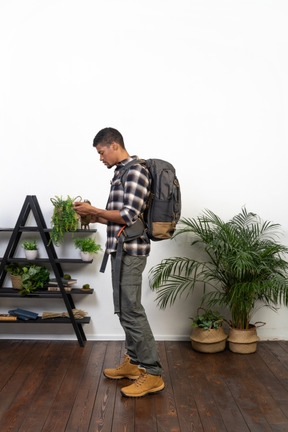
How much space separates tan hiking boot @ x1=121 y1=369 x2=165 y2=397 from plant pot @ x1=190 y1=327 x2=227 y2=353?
2.60 feet

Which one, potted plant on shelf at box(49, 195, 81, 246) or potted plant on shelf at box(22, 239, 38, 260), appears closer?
potted plant on shelf at box(49, 195, 81, 246)

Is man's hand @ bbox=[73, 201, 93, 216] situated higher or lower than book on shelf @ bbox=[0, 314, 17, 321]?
higher

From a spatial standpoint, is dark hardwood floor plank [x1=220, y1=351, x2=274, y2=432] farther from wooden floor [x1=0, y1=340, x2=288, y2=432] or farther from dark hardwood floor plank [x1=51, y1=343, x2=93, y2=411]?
dark hardwood floor plank [x1=51, y1=343, x2=93, y2=411]

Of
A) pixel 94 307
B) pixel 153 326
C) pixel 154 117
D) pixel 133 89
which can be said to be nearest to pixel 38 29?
pixel 133 89

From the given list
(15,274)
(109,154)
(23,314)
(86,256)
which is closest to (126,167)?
(109,154)

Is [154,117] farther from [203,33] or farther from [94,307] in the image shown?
[94,307]

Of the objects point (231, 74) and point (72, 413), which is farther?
point (231, 74)

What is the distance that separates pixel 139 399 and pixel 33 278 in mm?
1400

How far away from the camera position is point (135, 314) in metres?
2.83

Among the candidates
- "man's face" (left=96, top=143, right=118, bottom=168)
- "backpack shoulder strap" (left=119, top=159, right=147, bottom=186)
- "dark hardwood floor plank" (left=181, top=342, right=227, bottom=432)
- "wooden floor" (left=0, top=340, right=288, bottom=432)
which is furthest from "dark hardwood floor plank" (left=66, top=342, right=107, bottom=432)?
"man's face" (left=96, top=143, right=118, bottom=168)

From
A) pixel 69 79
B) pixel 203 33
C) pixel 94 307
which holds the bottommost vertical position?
pixel 94 307

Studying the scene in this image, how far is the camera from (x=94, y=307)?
12.9 feet

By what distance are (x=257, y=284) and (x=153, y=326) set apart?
969mm

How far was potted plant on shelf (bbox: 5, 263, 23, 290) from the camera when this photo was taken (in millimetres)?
3728
